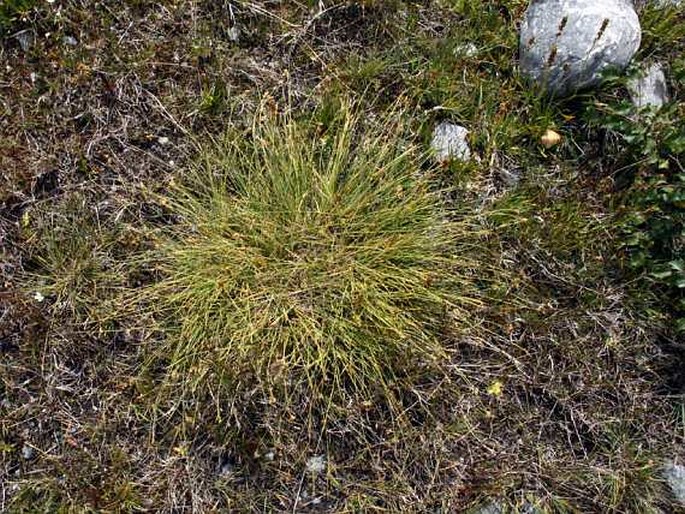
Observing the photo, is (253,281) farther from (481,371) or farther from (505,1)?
(505,1)

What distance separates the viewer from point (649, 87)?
3.28 meters

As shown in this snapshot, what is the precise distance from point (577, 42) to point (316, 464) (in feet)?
7.51

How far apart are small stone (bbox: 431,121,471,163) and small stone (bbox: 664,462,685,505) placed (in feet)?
5.58

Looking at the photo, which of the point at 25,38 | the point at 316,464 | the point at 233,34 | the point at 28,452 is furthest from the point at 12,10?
the point at 316,464

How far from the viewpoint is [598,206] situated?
318cm

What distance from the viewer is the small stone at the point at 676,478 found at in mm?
2988

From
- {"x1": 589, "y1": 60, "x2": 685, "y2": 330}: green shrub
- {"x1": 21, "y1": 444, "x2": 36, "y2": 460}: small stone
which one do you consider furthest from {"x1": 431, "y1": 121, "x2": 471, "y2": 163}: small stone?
{"x1": 21, "y1": 444, "x2": 36, "y2": 460}: small stone

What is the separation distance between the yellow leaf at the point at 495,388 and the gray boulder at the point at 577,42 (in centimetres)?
141

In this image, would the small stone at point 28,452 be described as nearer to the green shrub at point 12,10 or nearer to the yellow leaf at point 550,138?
the green shrub at point 12,10

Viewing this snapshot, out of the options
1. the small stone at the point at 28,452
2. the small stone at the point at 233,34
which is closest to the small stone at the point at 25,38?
the small stone at the point at 233,34

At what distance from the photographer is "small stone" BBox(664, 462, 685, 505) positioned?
299cm

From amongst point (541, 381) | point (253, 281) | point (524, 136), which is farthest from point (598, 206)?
point (253, 281)

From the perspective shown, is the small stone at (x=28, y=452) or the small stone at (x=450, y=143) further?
the small stone at (x=450, y=143)

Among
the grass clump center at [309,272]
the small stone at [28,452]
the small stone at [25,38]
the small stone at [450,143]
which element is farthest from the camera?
the small stone at [25,38]
